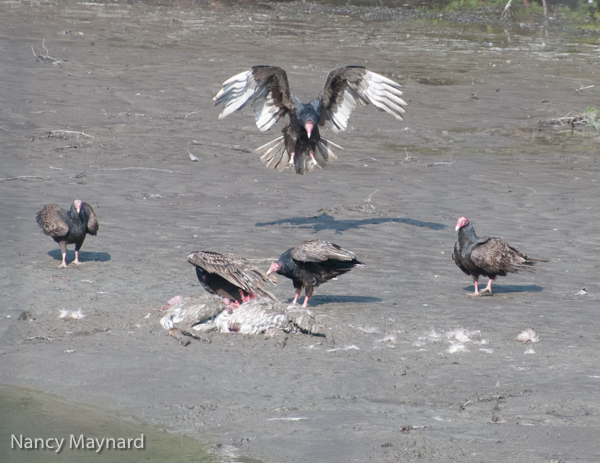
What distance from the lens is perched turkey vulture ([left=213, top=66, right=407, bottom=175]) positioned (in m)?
10.5

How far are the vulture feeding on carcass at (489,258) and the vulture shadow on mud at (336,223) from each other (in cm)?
259

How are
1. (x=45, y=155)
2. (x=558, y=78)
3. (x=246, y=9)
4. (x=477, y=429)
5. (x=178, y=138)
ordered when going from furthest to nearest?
(x=246, y=9) → (x=558, y=78) → (x=178, y=138) → (x=45, y=155) → (x=477, y=429)

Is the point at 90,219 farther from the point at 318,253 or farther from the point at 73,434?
the point at 73,434

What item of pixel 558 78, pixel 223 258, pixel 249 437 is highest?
pixel 558 78

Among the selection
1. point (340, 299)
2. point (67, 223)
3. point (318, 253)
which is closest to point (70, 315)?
point (67, 223)

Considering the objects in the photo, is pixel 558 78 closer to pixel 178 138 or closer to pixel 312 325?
pixel 178 138

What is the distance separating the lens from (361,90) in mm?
10789

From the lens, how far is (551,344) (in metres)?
6.50

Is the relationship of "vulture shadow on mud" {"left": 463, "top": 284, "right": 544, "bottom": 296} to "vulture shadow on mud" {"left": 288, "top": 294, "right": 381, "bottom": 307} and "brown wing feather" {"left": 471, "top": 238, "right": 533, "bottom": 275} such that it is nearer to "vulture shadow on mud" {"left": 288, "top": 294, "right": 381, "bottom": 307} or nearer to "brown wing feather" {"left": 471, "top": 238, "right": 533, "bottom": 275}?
"brown wing feather" {"left": 471, "top": 238, "right": 533, "bottom": 275}

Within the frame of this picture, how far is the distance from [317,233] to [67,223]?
3177 mm

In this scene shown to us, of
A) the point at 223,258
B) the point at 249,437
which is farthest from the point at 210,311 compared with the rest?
the point at 249,437

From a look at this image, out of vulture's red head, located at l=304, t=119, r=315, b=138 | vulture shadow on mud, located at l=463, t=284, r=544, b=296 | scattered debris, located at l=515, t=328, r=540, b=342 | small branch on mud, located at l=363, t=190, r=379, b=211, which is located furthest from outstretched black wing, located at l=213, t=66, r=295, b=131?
scattered debris, located at l=515, t=328, r=540, b=342

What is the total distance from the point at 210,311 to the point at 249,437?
5.78 feet

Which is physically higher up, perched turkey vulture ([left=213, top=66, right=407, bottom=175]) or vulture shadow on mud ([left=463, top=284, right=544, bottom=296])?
perched turkey vulture ([left=213, top=66, right=407, bottom=175])
